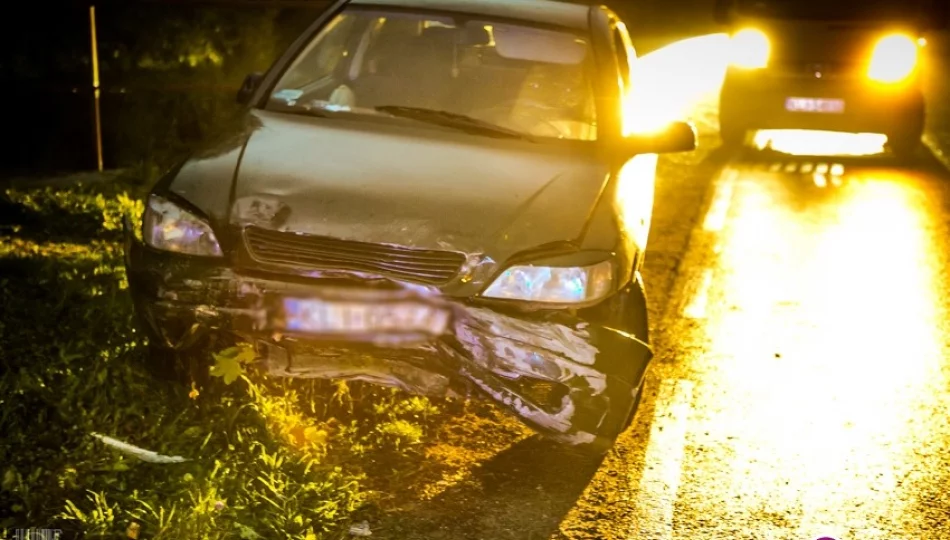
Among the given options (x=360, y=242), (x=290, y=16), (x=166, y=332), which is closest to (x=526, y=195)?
(x=360, y=242)

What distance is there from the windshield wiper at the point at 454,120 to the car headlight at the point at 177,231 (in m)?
1.27

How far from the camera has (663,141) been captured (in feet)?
18.3

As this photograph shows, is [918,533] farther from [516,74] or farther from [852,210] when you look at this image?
[852,210]

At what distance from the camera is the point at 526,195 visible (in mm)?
4828

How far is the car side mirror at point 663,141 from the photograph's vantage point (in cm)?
554

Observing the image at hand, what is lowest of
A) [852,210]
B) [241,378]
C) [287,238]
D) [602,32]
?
[852,210]

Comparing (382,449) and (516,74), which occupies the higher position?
(516,74)

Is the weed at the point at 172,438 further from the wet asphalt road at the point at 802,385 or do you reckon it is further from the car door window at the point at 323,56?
the car door window at the point at 323,56

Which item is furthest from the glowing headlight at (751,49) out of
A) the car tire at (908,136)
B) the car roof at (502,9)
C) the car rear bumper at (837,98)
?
the car roof at (502,9)

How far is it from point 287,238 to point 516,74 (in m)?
1.95

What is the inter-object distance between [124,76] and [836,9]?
727 centimetres

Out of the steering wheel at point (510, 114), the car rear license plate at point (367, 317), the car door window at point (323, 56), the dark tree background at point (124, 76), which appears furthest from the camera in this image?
the dark tree background at point (124, 76)

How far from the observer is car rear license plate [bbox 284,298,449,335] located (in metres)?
4.36

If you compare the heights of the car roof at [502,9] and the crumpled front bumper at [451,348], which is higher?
the car roof at [502,9]
